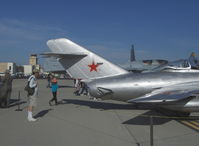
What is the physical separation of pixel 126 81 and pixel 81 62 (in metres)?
2.34

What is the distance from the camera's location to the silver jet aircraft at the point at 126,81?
6859mm

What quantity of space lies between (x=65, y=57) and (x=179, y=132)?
229 inches

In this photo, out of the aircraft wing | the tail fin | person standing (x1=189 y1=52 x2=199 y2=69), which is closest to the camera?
the aircraft wing

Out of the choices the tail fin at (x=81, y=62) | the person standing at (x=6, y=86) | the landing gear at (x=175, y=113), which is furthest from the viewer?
the person standing at (x=6, y=86)

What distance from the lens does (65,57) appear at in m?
9.59

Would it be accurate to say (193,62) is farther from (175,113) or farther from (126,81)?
(126,81)

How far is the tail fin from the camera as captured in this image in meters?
9.21

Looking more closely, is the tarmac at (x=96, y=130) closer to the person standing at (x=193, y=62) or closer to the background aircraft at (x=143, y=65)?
the person standing at (x=193, y=62)

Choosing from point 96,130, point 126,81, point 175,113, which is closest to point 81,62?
point 126,81

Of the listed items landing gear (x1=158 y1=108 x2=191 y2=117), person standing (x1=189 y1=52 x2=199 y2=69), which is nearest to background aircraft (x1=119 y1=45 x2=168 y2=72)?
person standing (x1=189 y1=52 x2=199 y2=69)

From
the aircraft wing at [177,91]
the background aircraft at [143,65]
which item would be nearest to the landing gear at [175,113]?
the aircraft wing at [177,91]

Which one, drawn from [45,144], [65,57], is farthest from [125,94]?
[45,144]

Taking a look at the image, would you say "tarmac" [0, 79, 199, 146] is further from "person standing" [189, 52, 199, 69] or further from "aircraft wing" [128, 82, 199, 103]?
"person standing" [189, 52, 199, 69]

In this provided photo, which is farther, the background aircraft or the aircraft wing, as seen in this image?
the background aircraft
